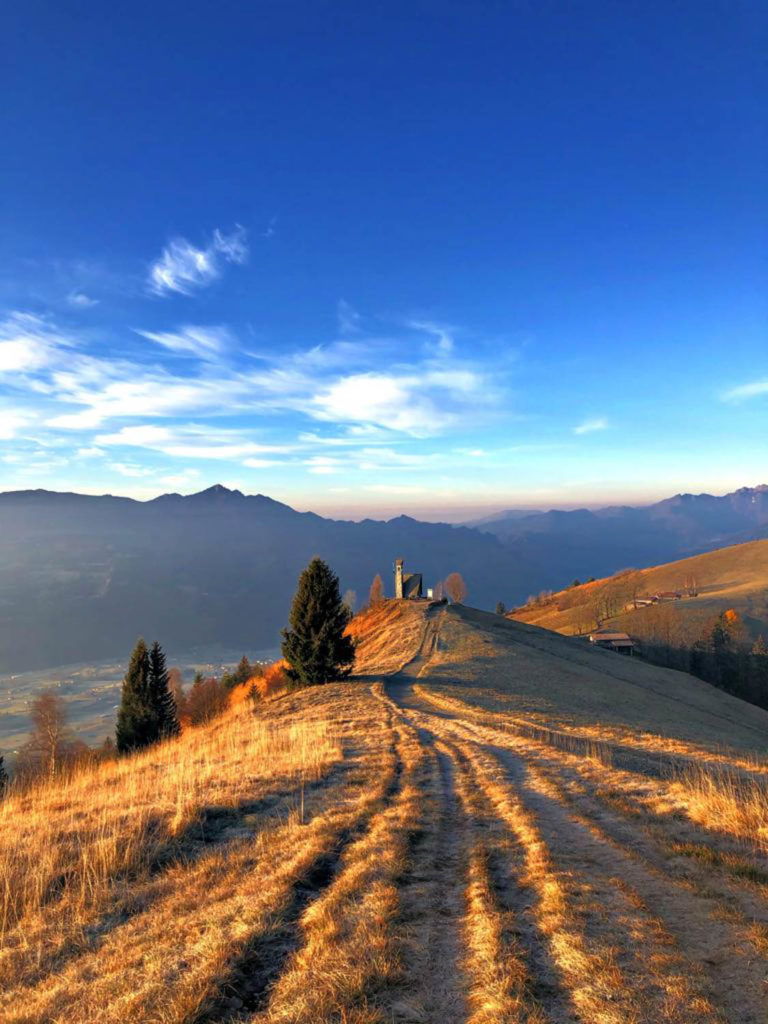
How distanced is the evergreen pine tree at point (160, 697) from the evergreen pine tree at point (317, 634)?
1322 cm

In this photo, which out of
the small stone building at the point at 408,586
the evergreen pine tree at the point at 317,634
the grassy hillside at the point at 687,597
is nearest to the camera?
the evergreen pine tree at the point at 317,634

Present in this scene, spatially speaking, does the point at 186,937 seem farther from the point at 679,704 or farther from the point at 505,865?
the point at 679,704

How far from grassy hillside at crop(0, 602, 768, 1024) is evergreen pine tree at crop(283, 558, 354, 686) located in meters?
19.9

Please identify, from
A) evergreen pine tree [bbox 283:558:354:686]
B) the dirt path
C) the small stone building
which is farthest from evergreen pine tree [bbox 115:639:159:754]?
the small stone building

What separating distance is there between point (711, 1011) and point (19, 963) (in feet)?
22.1

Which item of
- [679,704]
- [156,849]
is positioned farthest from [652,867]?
[679,704]

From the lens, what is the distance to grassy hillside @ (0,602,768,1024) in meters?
4.49

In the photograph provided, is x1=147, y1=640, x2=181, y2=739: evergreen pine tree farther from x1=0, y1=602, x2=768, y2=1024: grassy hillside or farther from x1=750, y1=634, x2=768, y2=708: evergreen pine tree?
x1=750, y1=634, x2=768, y2=708: evergreen pine tree

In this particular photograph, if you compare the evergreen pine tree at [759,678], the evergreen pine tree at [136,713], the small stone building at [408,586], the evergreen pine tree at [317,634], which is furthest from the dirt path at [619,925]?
the evergreen pine tree at [759,678]

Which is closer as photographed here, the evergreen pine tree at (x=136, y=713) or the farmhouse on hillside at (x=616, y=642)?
the evergreen pine tree at (x=136, y=713)

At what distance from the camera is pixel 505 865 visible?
24.2 feet

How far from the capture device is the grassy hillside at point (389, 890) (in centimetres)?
449

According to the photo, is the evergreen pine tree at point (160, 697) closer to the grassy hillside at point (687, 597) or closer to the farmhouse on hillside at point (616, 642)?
the farmhouse on hillside at point (616, 642)

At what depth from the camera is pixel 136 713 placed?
4062 cm
